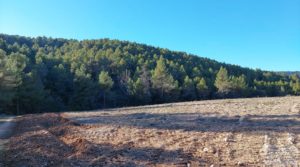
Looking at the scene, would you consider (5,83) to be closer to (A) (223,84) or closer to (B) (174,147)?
(B) (174,147)

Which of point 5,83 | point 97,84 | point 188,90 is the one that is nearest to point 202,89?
point 188,90

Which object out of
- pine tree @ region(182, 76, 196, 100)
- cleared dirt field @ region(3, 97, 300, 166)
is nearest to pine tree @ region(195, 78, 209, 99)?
pine tree @ region(182, 76, 196, 100)

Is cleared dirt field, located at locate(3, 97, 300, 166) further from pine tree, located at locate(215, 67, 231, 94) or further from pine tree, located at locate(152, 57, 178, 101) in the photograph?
pine tree, located at locate(215, 67, 231, 94)

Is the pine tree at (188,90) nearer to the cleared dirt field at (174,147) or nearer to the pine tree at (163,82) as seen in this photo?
the pine tree at (163,82)

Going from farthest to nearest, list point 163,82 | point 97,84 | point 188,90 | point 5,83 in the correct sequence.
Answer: point 188,90 → point 163,82 → point 97,84 → point 5,83

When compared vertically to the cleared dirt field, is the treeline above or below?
above

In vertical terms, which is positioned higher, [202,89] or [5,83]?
[5,83]

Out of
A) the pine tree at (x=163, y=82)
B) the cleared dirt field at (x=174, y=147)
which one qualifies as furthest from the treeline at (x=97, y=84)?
the cleared dirt field at (x=174, y=147)

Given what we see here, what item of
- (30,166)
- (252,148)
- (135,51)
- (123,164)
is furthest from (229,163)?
(135,51)

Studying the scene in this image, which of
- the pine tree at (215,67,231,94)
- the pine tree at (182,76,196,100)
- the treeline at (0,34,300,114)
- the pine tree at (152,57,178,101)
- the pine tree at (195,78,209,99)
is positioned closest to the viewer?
the treeline at (0,34,300,114)

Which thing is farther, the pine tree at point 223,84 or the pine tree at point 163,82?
the pine tree at point 223,84

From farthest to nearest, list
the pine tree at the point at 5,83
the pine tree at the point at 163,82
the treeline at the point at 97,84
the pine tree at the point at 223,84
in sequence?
the pine tree at the point at 223,84 → the pine tree at the point at 163,82 → the treeline at the point at 97,84 → the pine tree at the point at 5,83

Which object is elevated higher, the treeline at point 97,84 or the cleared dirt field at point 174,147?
the treeline at point 97,84

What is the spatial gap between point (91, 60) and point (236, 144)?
71.9 m
